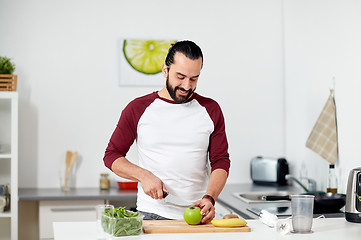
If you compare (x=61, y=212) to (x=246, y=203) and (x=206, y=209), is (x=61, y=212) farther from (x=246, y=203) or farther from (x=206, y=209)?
(x=206, y=209)

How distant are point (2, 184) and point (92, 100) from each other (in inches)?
35.3

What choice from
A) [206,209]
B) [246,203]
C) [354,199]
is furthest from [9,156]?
[354,199]

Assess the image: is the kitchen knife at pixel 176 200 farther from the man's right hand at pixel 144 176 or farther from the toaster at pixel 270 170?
the toaster at pixel 270 170

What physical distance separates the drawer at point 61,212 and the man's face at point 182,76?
168 cm

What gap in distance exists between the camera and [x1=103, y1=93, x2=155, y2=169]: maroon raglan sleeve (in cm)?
219

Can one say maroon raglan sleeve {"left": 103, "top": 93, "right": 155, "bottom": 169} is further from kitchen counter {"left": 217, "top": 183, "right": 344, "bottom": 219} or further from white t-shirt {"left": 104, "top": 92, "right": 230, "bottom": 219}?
kitchen counter {"left": 217, "top": 183, "right": 344, "bottom": 219}

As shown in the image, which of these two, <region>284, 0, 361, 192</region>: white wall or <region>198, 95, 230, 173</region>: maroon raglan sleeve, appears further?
<region>284, 0, 361, 192</region>: white wall

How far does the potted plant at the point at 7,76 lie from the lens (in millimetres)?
3590

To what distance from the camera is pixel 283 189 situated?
152 inches

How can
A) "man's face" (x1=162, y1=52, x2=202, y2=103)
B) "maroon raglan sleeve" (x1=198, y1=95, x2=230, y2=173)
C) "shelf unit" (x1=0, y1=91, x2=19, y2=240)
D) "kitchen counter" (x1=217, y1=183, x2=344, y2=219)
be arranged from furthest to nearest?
"shelf unit" (x1=0, y1=91, x2=19, y2=240) < "kitchen counter" (x1=217, y1=183, x2=344, y2=219) < "maroon raglan sleeve" (x1=198, y1=95, x2=230, y2=173) < "man's face" (x1=162, y1=52, x2=202, y2=103)

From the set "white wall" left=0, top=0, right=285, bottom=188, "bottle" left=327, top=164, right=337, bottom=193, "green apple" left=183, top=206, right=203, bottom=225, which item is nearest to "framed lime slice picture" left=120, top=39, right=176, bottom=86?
"white wall" left=0, top=0, right=285, bottom=188

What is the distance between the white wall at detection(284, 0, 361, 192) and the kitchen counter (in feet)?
0.93

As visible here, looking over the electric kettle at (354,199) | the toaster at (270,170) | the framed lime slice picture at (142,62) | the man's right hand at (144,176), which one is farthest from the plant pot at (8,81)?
the electric kettle at (354,199)

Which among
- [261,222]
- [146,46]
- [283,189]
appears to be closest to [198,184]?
[261,222]
